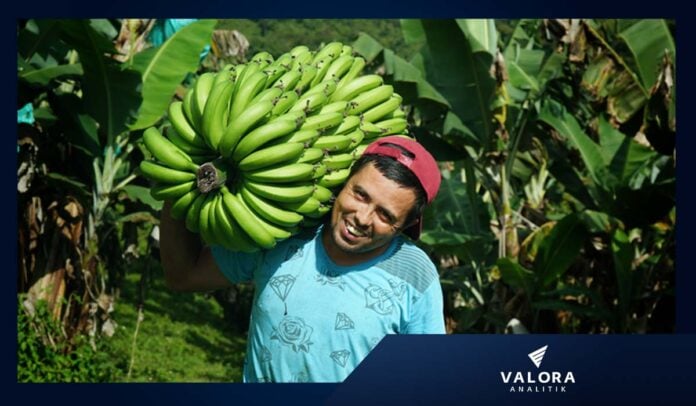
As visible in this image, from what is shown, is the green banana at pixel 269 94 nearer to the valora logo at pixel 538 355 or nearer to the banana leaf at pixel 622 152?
the valora logo at pixel 538 355

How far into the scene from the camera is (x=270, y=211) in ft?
8.15

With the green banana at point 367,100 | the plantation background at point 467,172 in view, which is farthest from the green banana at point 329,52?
the plantation background at point 467,172

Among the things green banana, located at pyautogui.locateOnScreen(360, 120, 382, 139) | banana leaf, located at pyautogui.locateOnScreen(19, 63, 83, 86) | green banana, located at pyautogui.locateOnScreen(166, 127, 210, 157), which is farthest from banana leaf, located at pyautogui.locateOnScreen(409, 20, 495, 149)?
green banana, located at pyautogui.locateOnScreen(166, 127, 210, 157)

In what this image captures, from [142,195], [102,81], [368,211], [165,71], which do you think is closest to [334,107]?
[368,211]

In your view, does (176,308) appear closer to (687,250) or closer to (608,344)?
(687,250)

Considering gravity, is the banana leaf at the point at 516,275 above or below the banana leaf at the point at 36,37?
below

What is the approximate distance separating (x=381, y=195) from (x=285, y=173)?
234mm

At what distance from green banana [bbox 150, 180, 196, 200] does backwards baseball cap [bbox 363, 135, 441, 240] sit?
0.43 m

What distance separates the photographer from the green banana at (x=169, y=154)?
2.49 metres

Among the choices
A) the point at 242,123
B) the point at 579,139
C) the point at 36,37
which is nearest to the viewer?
the point at 242,123

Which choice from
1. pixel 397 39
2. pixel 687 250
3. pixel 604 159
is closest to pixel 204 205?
pixel 687 250

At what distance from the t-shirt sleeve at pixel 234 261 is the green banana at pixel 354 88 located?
45 cm

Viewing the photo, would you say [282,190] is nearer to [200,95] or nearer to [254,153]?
[254,153]

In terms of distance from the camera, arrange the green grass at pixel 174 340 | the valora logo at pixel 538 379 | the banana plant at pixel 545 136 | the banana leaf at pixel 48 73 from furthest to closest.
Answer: the green grass at pixel 174 340 < the banana plant at pixel 545 136 < the banana leaf at pixel 48 73 < the valora logo at pixel 538 379
